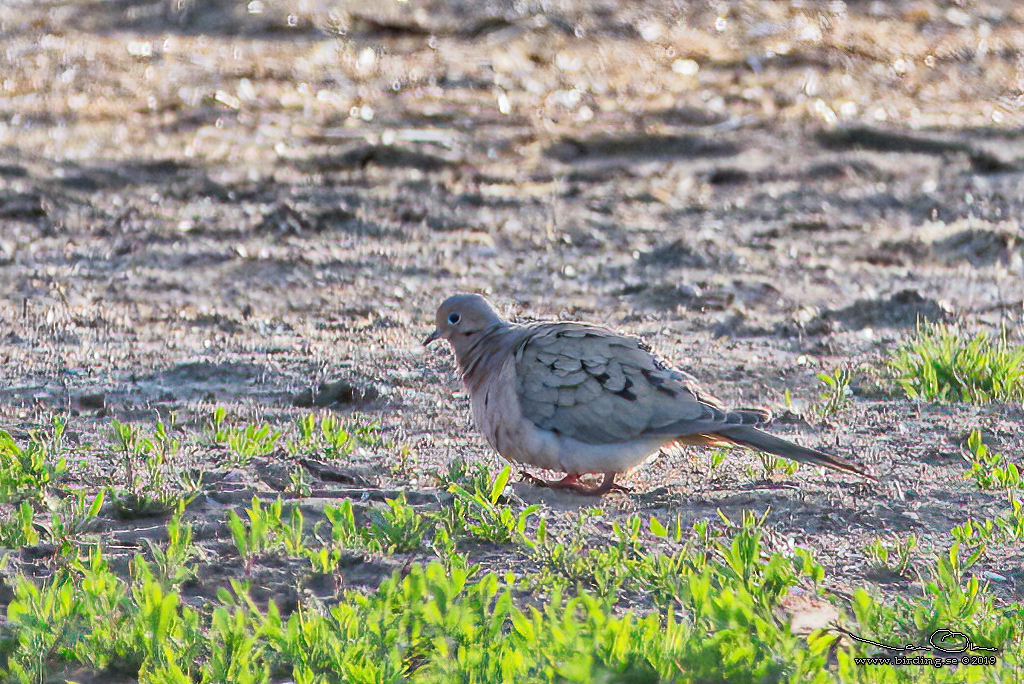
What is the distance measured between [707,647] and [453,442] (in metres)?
2.23

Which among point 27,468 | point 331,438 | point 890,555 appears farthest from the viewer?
point 331,438

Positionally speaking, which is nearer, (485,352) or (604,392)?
(604,392)

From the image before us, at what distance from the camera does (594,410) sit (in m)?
4.36

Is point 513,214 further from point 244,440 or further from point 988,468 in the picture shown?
point 988,468

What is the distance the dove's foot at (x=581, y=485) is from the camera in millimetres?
4562

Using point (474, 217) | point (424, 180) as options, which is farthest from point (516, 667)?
point (424, 180)

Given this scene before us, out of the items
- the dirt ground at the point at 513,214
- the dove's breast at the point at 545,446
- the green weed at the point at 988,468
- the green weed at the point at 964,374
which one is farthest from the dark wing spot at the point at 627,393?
the green weed at the point at 964,374

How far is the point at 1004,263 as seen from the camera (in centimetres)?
837

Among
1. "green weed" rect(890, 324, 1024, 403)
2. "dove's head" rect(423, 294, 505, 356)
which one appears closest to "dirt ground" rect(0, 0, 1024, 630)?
"green weed" rect(890, 324, 1024, 403)

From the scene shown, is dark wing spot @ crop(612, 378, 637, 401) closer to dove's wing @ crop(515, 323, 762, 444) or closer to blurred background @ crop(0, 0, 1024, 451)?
dove's wing @ crop(515, 323, 762, 444)

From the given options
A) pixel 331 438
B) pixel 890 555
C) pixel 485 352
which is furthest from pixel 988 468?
pixel 331 438

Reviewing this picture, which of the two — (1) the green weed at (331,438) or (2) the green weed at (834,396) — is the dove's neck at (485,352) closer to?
(1) the green weed at (331,438)

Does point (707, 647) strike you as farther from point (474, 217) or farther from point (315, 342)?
point (474, 217)

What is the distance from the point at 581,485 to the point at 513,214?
4.73 metres
